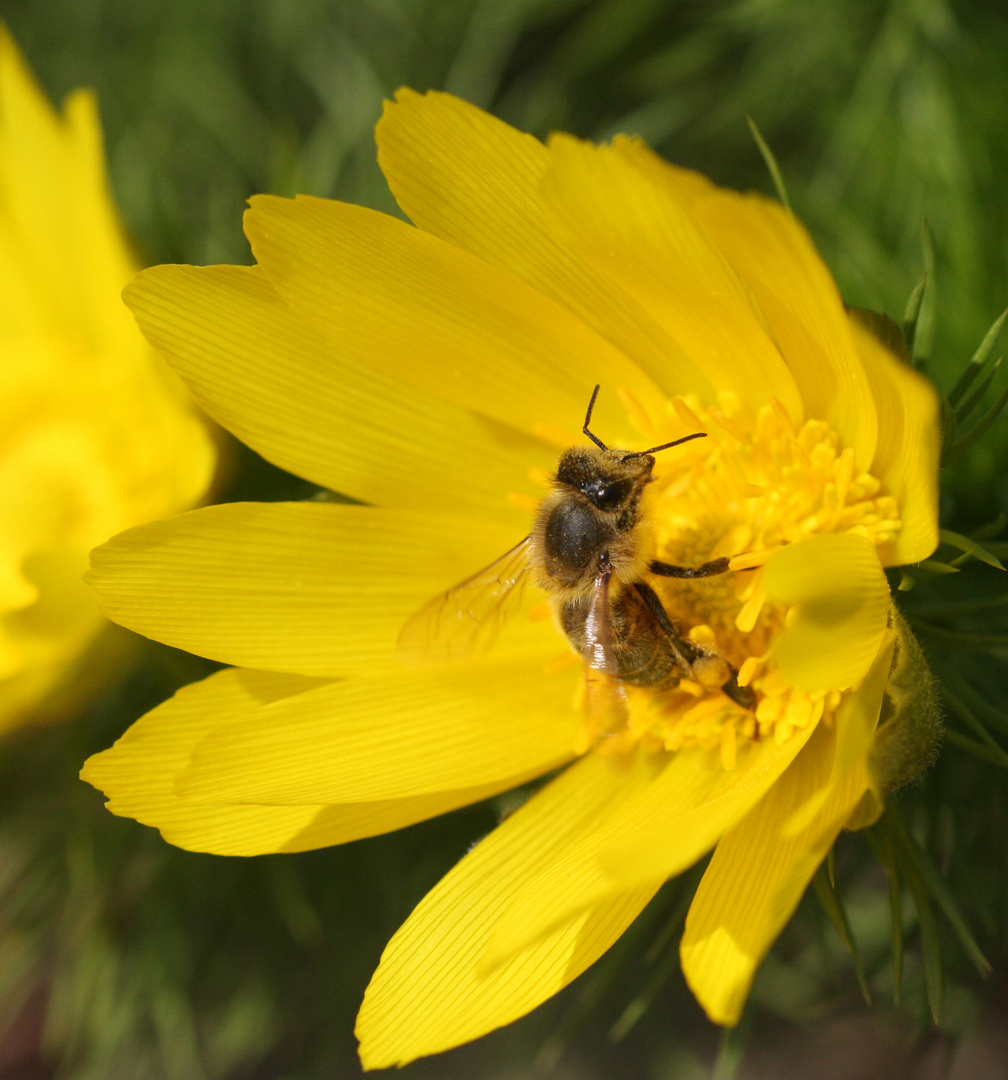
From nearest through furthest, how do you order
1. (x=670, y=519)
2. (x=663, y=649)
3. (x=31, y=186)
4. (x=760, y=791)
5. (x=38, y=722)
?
(x=760, y=791) → (x=663, y=649) → (x=670, y=519) → (x=38, y=722) → (x=31, y=186)

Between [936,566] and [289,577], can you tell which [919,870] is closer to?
[936,566]

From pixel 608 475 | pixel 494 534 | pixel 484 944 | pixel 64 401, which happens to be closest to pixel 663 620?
pixel 608 475

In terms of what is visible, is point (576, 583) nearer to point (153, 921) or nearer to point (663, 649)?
point (663, 649)

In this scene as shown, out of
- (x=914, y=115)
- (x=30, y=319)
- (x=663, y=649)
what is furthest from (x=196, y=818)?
(x=914, y=115)

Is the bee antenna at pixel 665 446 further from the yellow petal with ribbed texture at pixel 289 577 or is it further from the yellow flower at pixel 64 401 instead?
the yellow flower at pixel 64 401

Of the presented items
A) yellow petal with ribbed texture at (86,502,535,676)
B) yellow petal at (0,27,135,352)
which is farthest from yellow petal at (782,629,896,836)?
yellow petal at (0,27,135,352)

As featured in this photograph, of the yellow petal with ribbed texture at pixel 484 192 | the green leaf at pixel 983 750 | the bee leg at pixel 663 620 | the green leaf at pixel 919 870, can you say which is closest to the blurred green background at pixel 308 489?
the green leaf at pixel 983 750

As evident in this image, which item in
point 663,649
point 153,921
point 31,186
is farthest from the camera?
point 153,921
